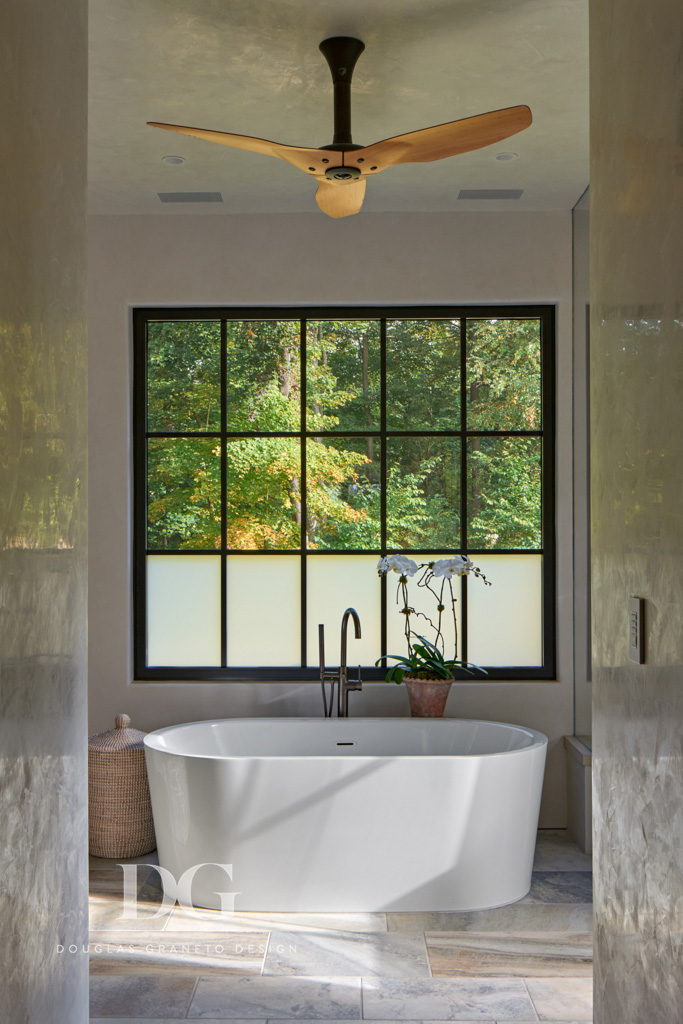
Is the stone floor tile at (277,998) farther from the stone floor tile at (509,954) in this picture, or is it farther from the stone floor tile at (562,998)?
the stone floor tile at (562,998)

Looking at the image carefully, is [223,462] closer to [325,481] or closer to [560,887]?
[325,481]

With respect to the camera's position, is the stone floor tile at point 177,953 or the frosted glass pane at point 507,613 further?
the frosted glass pane at point 507,613

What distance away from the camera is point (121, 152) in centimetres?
336

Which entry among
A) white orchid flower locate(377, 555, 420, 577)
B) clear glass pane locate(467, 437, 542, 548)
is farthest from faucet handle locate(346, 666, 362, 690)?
clear glass pane locate(467, 437, 542, 548)

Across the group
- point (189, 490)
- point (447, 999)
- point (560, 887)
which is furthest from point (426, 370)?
point (447, 999)

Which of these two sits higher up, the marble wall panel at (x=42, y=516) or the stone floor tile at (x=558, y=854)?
the marble wall panel at (x=42, y=516)

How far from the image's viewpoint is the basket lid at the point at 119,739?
12.0 ft

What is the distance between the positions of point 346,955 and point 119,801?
51.3 inches

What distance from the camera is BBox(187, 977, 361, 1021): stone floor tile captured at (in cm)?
246

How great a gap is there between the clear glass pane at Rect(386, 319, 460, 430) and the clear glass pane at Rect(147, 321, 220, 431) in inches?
35.0

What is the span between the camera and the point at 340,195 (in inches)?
112

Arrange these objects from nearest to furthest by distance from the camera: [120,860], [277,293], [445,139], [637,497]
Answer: [637,497] → [445,139] → [120,860] → [277,293]

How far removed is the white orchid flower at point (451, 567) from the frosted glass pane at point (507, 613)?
0.83ft

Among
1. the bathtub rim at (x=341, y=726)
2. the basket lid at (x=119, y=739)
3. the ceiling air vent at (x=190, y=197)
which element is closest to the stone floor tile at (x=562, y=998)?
the bathtub rim at (x=341, y=726)
